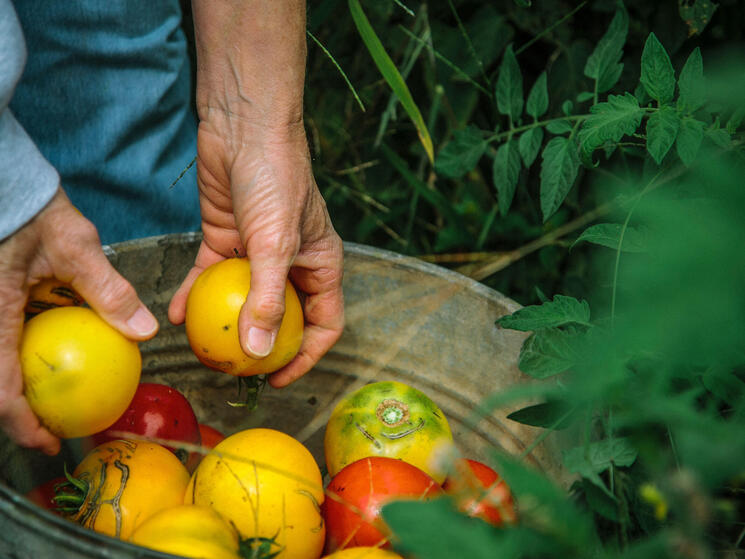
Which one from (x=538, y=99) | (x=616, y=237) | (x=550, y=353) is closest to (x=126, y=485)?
(x=550, y=353)

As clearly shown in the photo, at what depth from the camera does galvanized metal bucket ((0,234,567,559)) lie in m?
1.31

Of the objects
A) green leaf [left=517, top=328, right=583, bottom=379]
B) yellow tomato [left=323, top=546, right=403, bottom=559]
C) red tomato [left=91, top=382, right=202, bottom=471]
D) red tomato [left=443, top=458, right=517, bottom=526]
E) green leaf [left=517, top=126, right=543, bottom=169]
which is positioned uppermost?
green leaf [left=517, top=126, right=543, bottom=169]

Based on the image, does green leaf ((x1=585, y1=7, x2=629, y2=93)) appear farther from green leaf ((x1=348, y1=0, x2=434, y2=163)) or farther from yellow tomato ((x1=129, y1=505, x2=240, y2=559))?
yellow tomato ((x1=129, y1=505, x2=240, y2=559))

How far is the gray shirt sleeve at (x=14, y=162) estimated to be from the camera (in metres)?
0.97

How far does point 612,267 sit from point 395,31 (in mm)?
1290

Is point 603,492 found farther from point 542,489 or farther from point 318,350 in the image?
point 318,350

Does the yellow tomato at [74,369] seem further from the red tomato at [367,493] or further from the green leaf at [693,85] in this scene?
the green leaf at [693,85]

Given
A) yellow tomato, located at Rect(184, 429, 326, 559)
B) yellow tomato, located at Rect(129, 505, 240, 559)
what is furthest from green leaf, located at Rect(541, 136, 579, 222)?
yellow tomato, located at Rect(129, 505, 240, 559)

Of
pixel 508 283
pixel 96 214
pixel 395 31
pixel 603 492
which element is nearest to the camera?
pixel 603 492

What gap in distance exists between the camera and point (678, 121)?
104 centimetres

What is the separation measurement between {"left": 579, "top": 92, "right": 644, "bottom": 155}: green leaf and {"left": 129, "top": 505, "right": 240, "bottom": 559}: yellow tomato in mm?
746

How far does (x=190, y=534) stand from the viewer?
828 mm

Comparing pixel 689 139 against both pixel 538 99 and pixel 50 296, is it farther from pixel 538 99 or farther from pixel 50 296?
pixel 50 296

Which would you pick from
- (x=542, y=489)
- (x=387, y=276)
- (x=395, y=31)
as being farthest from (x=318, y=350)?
(x=395, y=31)
